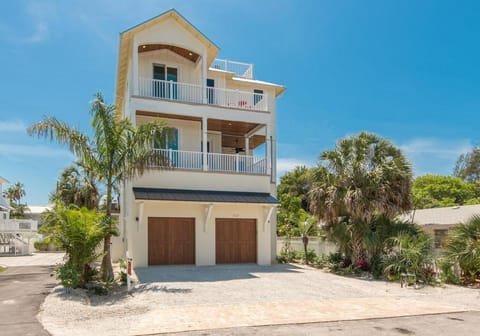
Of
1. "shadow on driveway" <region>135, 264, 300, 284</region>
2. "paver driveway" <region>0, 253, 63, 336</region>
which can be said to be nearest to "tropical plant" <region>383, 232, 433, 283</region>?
"shadow on driveway" <region>135, 264, 300, 284</region>

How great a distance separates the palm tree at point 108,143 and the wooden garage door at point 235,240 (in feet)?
22.0

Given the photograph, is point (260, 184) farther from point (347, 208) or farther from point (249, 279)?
point (249, 279)

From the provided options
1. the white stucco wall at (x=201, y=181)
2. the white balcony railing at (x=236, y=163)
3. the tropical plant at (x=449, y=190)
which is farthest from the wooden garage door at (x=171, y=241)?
the tropical plant at (x=449, y=190)

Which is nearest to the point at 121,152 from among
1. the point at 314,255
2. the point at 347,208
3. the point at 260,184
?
the point at 260,184

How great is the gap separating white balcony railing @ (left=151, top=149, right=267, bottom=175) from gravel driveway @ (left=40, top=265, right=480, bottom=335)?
553 cm

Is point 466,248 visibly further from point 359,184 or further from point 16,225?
point 16,225

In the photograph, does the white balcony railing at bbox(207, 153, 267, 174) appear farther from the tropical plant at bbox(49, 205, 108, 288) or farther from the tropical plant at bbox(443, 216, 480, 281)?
the tropical plant at bbox(443, 216, 480, 281)

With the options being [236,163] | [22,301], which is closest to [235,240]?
[236,163]

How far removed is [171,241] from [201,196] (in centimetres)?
272

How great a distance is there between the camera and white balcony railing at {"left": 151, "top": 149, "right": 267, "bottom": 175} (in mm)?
19844

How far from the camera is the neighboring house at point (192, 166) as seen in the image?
19.0 metres

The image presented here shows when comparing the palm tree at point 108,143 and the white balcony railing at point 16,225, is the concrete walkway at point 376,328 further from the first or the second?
the white balcony railing at point 16,225

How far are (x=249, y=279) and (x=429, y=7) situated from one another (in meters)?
14.1

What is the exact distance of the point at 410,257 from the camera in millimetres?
15523
